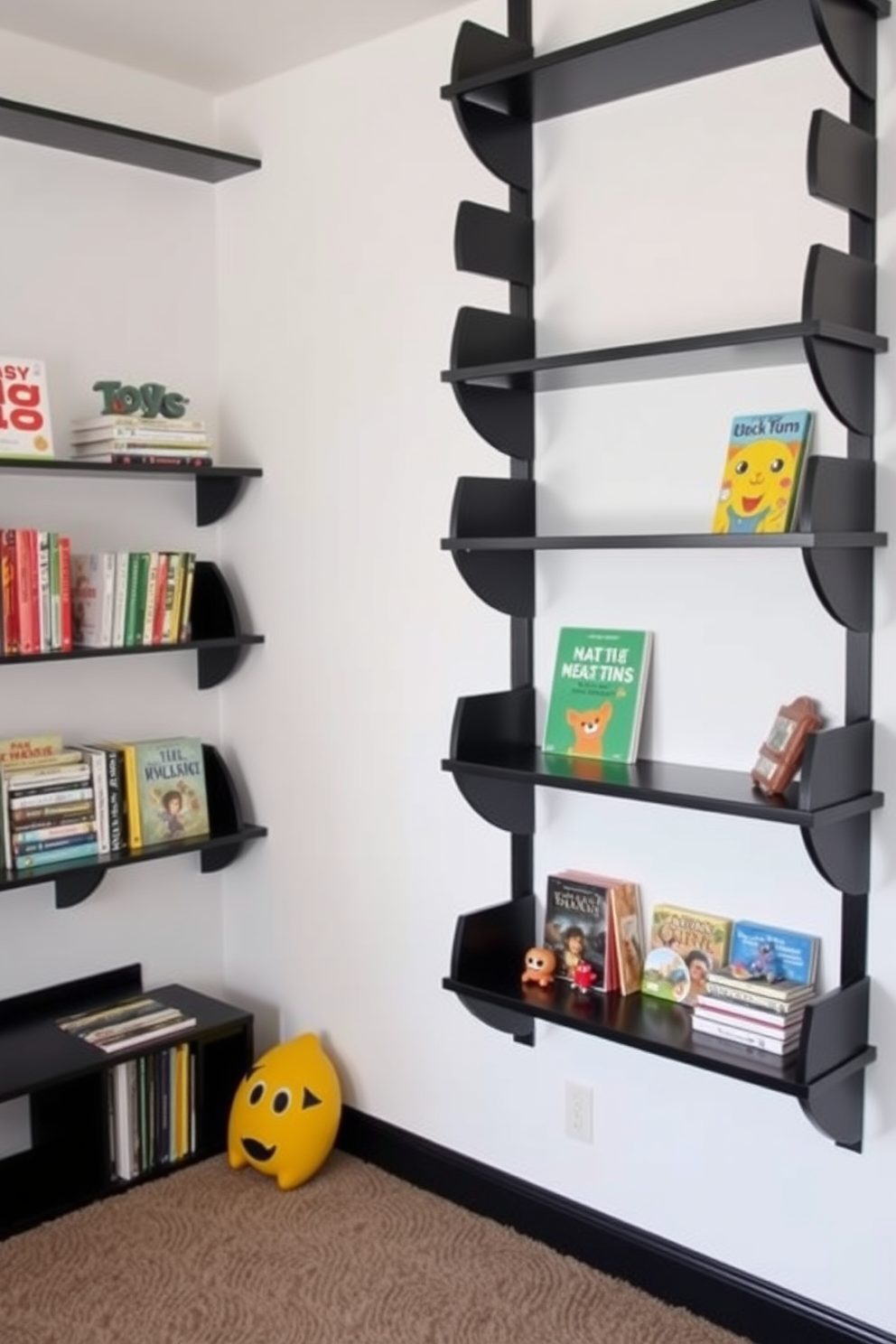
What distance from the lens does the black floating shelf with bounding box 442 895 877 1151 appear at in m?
1.97

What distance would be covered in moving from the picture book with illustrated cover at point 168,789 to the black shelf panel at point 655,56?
4.78 ft

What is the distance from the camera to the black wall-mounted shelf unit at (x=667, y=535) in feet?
6.18

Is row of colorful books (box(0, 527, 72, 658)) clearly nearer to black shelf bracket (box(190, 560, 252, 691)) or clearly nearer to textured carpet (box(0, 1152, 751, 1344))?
black shelf bracket (box(190, 560, 252, 691))

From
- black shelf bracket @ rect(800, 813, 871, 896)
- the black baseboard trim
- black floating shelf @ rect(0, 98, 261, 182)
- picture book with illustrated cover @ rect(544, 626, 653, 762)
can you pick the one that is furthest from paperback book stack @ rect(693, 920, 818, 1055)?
black floating shelf @ rect(0, 98, 261, 182)

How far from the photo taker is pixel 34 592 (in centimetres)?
259

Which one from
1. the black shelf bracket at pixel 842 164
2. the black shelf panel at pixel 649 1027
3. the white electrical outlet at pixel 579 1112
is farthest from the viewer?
the white electrical outlet at pixel 579 1112

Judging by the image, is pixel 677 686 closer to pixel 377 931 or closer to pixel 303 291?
pixel 377 931

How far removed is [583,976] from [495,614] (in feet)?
2.23

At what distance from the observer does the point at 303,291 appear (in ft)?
9.29

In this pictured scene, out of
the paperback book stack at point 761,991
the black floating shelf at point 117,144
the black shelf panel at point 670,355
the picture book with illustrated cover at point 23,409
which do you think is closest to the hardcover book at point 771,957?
the paperback book stack at point 761,991

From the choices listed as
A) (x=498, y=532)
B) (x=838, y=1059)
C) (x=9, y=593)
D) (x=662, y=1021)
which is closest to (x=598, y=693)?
(x=498, y=532)

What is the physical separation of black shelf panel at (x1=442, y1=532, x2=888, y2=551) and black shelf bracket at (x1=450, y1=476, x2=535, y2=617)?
38 mm

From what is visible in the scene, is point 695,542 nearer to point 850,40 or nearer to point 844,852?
point 844,852

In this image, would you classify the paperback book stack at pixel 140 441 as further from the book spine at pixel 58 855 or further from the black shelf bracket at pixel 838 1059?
the black shelf bracket at pixel 838 1059
